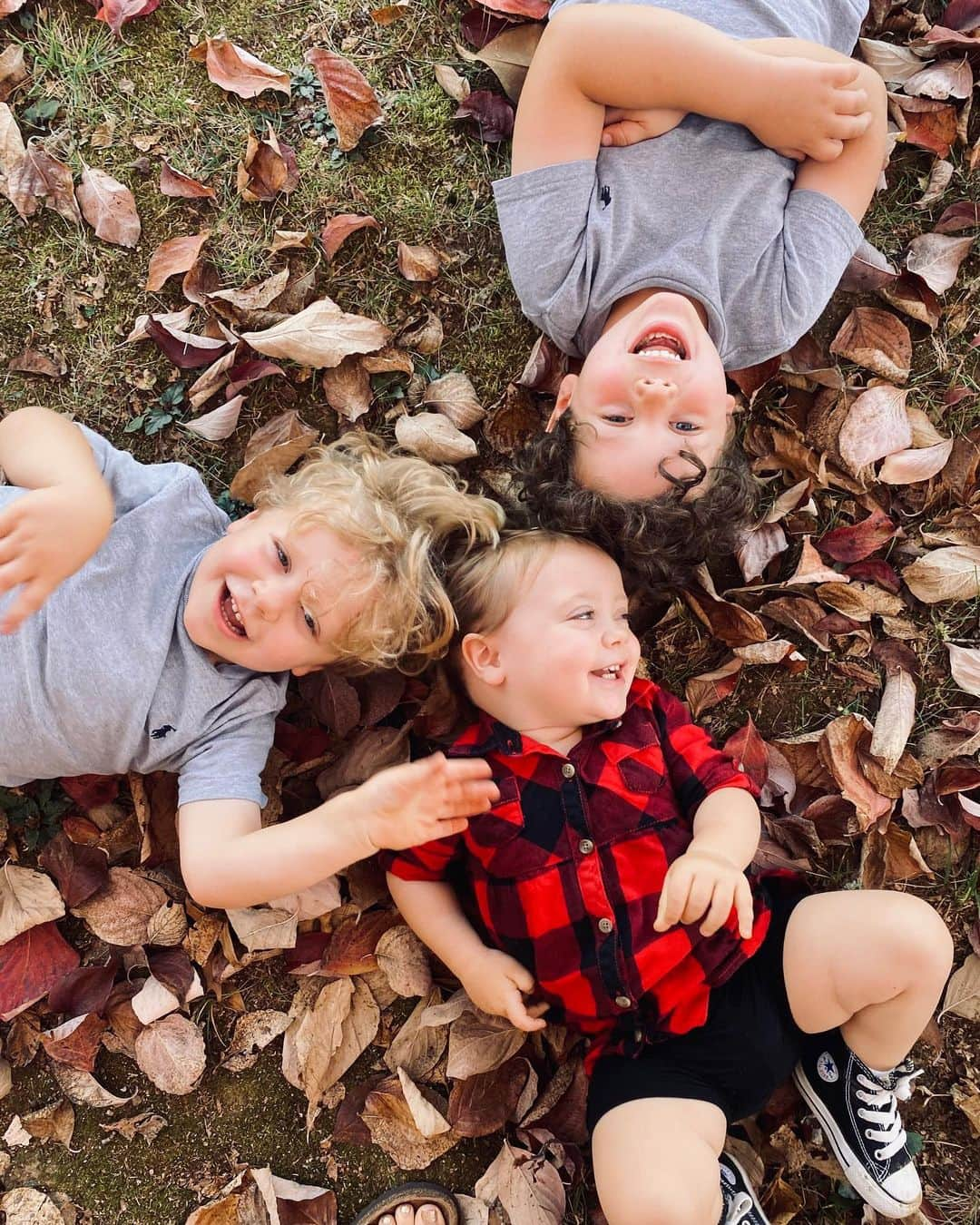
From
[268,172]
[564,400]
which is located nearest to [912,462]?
[564,400]

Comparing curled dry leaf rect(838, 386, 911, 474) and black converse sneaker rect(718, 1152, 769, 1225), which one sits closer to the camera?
black converse sneaker rect(718, 1152, 769, 1225)

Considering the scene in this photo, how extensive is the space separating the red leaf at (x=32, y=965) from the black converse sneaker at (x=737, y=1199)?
1.62 m

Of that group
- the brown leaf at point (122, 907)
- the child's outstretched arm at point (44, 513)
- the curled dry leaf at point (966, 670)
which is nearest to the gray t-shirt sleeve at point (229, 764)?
the brown leaf at point (122, 907)

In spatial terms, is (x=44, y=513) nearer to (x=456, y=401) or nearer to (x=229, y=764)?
(x=229, y=764)

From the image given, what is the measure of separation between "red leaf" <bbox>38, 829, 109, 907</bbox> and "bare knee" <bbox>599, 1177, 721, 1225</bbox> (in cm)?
A: 138

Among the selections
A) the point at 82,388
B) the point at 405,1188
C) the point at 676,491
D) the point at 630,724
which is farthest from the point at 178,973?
the point at 676,491

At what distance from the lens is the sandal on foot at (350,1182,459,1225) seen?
2.27m

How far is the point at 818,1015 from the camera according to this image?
2166 mm

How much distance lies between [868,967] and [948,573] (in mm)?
1025

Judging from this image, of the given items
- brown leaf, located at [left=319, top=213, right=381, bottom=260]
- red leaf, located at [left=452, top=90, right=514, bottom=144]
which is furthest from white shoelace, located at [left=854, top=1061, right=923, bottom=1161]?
red leaf, located at [left=452, top=90, right=514, bottom=144]

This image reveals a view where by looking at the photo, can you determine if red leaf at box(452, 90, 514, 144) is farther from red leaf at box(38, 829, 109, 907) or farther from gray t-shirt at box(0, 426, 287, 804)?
red leaf at box(38, 829, 109, 907)

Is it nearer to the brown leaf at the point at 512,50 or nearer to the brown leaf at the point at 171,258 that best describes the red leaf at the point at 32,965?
the brown leaf at the point at 171,258

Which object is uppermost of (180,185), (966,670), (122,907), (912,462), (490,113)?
(490,113)

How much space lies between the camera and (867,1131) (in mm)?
2223
